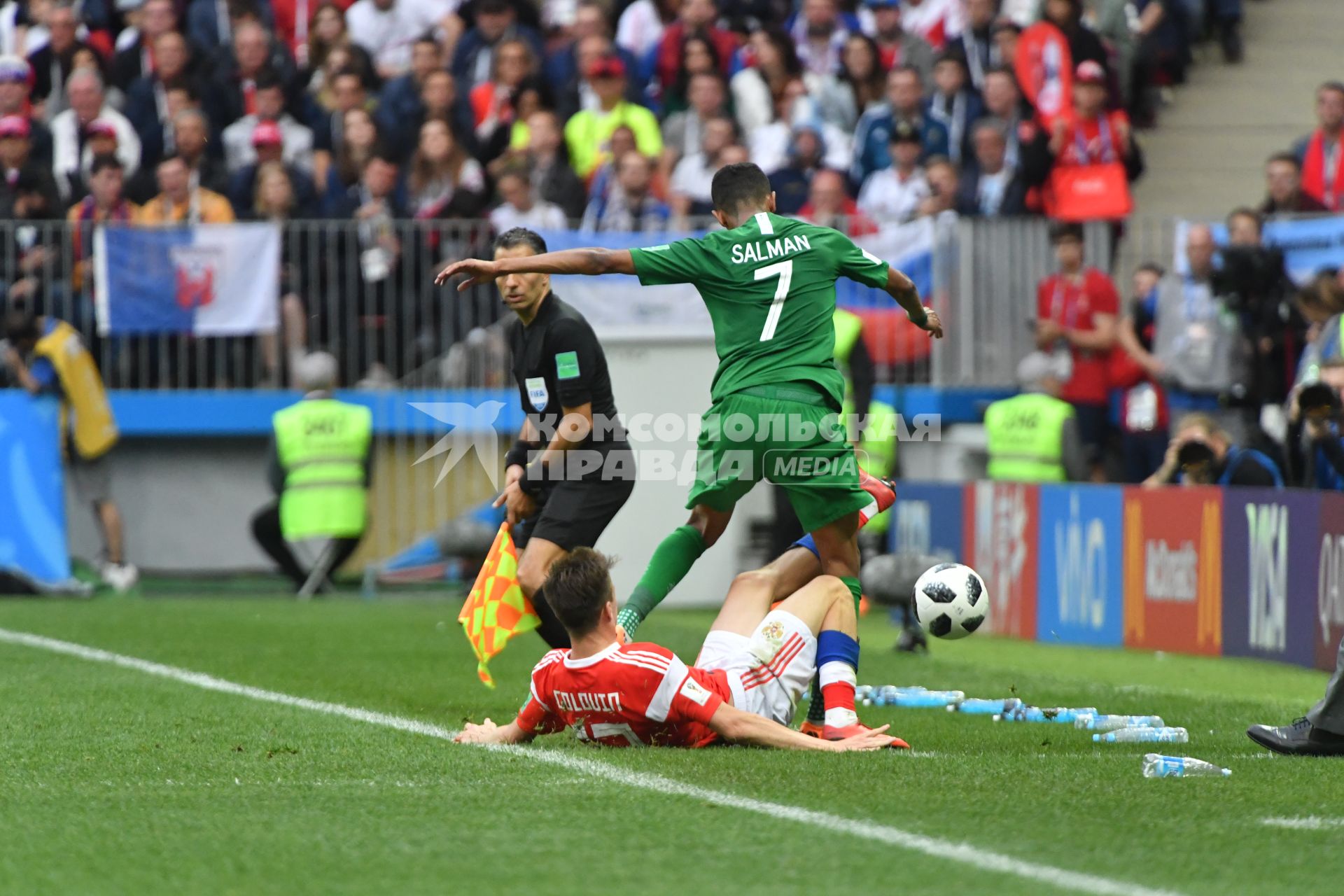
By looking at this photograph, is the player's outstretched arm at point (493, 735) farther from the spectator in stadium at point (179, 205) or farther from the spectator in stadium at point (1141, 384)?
the spectator in stadium at point (179, 205)

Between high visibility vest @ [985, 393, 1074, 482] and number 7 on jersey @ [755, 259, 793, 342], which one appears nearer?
number 7 on jersey @ [755, 259, 793, 342]

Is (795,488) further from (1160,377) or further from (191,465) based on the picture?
(191,465)

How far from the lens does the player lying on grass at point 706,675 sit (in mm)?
7039

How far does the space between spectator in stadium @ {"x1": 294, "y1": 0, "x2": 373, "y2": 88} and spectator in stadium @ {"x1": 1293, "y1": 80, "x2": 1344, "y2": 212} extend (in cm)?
767

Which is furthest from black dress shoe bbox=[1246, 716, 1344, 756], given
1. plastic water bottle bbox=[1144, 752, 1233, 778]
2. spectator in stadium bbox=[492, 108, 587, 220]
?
spectator in stadium bbox=[492, 108, 587, 220]

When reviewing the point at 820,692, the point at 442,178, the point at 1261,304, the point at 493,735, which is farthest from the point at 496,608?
the point at 442,178

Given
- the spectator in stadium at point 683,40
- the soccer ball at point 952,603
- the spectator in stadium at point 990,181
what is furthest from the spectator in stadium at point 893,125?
the soccer ball at point 952,603

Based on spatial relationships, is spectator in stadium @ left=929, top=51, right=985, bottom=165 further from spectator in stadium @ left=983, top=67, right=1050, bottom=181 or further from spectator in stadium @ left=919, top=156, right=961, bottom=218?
spectator in stadium @ left=919, top=156, right=961, bottom=218

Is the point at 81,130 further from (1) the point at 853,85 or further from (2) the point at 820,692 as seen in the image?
(2) the point at 820,692

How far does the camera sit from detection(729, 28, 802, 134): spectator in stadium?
18.7 metres

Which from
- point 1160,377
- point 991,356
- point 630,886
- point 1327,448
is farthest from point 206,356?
point 630,886

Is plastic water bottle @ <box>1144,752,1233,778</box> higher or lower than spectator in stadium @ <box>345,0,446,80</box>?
lower

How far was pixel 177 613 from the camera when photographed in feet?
46.7

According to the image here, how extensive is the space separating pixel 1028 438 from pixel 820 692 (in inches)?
296
